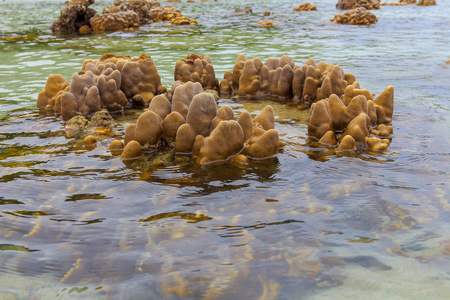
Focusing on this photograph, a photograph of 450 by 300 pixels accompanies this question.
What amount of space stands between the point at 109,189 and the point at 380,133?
4.00 meters

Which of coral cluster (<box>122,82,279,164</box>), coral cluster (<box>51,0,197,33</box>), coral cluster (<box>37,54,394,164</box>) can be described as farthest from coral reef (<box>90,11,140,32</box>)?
coral cluster (<box>122,82,279,164</box>)

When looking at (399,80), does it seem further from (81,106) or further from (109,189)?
(109,189)

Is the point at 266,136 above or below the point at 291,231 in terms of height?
above

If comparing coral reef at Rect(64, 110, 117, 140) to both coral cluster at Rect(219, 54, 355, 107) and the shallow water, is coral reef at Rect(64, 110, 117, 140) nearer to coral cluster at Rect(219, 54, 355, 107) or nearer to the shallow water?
the shallow water

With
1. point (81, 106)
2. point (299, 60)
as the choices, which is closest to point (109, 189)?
point (81, 106)

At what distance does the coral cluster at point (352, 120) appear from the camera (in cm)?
580

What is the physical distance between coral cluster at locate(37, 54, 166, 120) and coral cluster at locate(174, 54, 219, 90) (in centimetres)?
60

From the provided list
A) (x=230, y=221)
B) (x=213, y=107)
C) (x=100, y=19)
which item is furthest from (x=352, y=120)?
(x=100, y=19)

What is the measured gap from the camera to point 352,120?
6.12 metres

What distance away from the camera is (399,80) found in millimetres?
10062

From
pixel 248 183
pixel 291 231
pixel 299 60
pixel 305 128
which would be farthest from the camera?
pixel 299 60

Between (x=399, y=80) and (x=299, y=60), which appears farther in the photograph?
(x=299, y=60)

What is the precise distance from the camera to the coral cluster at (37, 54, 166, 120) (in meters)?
7.35

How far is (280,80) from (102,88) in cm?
354
